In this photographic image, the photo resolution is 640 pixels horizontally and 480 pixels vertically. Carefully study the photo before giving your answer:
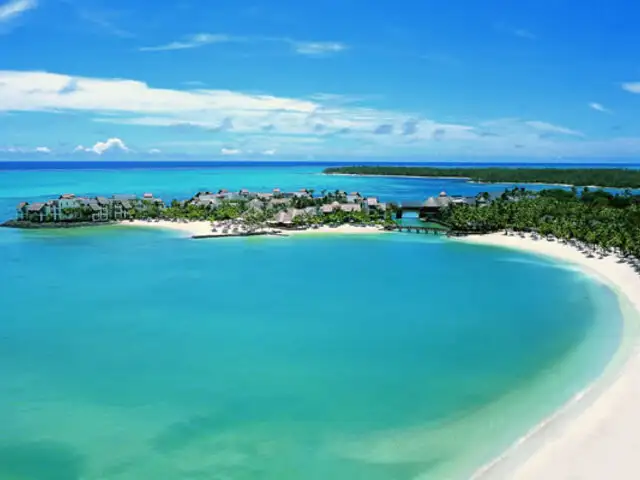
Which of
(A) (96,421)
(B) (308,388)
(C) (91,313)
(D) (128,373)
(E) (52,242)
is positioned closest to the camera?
(A) (96,421)

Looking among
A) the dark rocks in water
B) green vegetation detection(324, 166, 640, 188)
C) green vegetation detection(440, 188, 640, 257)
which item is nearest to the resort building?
the dark rocks in water

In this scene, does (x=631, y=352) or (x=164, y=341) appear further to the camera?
(x=164, y=341)

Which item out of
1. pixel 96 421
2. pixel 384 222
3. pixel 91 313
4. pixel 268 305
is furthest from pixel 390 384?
pixel 384 222

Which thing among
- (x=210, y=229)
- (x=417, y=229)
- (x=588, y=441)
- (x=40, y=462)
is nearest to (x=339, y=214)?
(x=417, y=229)

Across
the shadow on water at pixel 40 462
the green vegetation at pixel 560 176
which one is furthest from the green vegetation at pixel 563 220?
the green vegetation at pixel 560 176

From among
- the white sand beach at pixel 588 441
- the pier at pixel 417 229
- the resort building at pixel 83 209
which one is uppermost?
the resort building at pixel 83 209

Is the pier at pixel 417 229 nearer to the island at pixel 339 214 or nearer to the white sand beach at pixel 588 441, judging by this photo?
the island at pixel 339 214

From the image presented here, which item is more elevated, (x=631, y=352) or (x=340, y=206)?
(x=340, y=206)

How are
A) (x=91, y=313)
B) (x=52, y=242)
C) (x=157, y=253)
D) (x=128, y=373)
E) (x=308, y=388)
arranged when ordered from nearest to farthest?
1. (x=308, y=388)
2. (x=128, y=373)
3. (x=91, y=313)
4. (x=157, y=253)
5. (x=52, y=242)

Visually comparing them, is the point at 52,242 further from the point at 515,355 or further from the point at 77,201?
the point at 515,355
